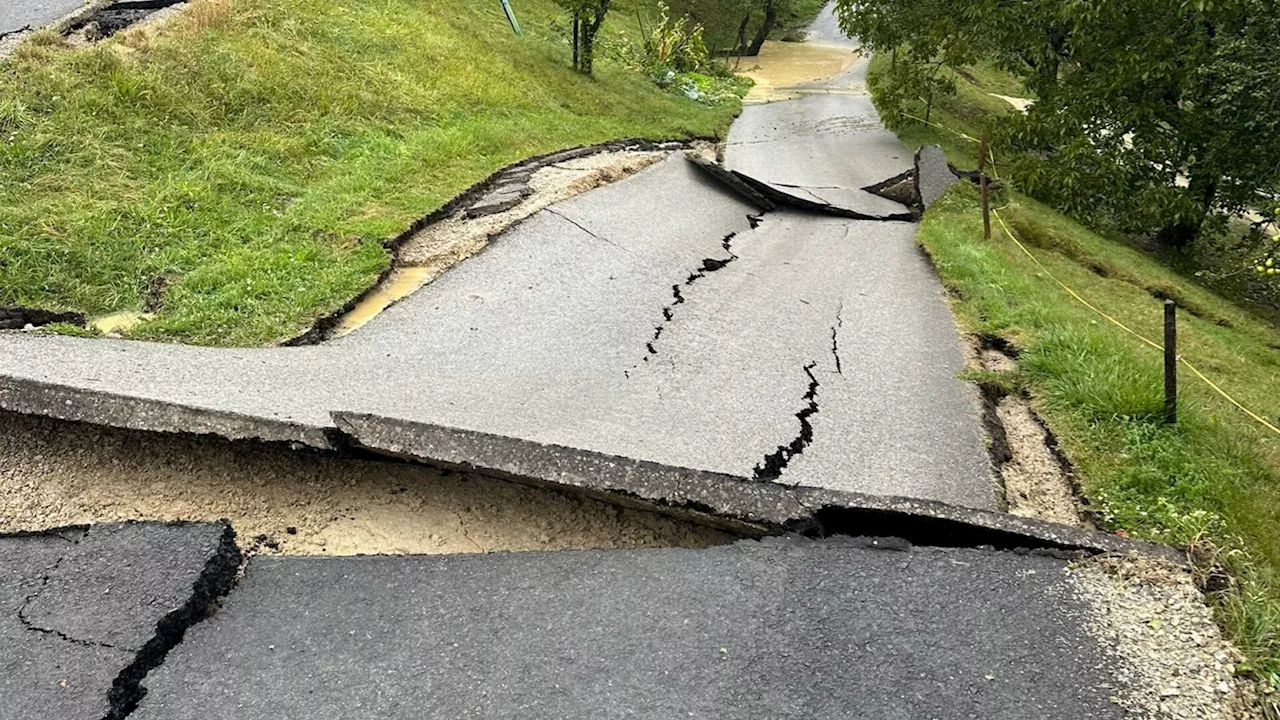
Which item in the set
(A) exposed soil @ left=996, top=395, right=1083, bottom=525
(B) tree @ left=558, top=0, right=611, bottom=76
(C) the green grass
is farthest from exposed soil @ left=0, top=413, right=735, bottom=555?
(B) tree @ left=558, top=0, right=611, bottom=76

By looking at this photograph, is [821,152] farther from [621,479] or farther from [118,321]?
[621,479]

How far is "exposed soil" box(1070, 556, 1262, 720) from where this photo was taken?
2818mm

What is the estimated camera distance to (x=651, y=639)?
3.11 metres

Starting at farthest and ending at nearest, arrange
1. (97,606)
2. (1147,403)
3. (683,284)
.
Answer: (683,284) < (1147,403) < (97,606)

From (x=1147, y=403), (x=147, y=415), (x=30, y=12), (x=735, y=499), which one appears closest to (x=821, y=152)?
(x=1147, y=403)

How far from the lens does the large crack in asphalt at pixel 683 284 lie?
6534mm

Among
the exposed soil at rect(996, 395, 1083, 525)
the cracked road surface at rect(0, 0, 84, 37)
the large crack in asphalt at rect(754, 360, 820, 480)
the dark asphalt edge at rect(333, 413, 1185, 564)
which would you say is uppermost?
the cracked road surface at rect(0, 0, 84, 37)

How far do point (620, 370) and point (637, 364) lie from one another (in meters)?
0.19

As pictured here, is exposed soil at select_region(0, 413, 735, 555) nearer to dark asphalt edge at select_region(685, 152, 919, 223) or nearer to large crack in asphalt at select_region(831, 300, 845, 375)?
large crack in asphalt at select_region(831, 300, 845, 375)

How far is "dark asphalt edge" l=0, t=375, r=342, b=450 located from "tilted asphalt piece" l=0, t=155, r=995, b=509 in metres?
0.01

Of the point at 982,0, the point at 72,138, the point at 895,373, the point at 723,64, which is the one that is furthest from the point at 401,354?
the point at 723,64

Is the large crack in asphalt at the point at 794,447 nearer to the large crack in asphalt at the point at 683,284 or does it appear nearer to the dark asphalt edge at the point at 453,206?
the large crack in asphalt at the point at 683,284

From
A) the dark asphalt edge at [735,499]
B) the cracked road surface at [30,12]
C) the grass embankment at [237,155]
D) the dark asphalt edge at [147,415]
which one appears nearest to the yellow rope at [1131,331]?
the dark asphalt edge at [735,499]

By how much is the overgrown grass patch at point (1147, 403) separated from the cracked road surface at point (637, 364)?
554 mm
